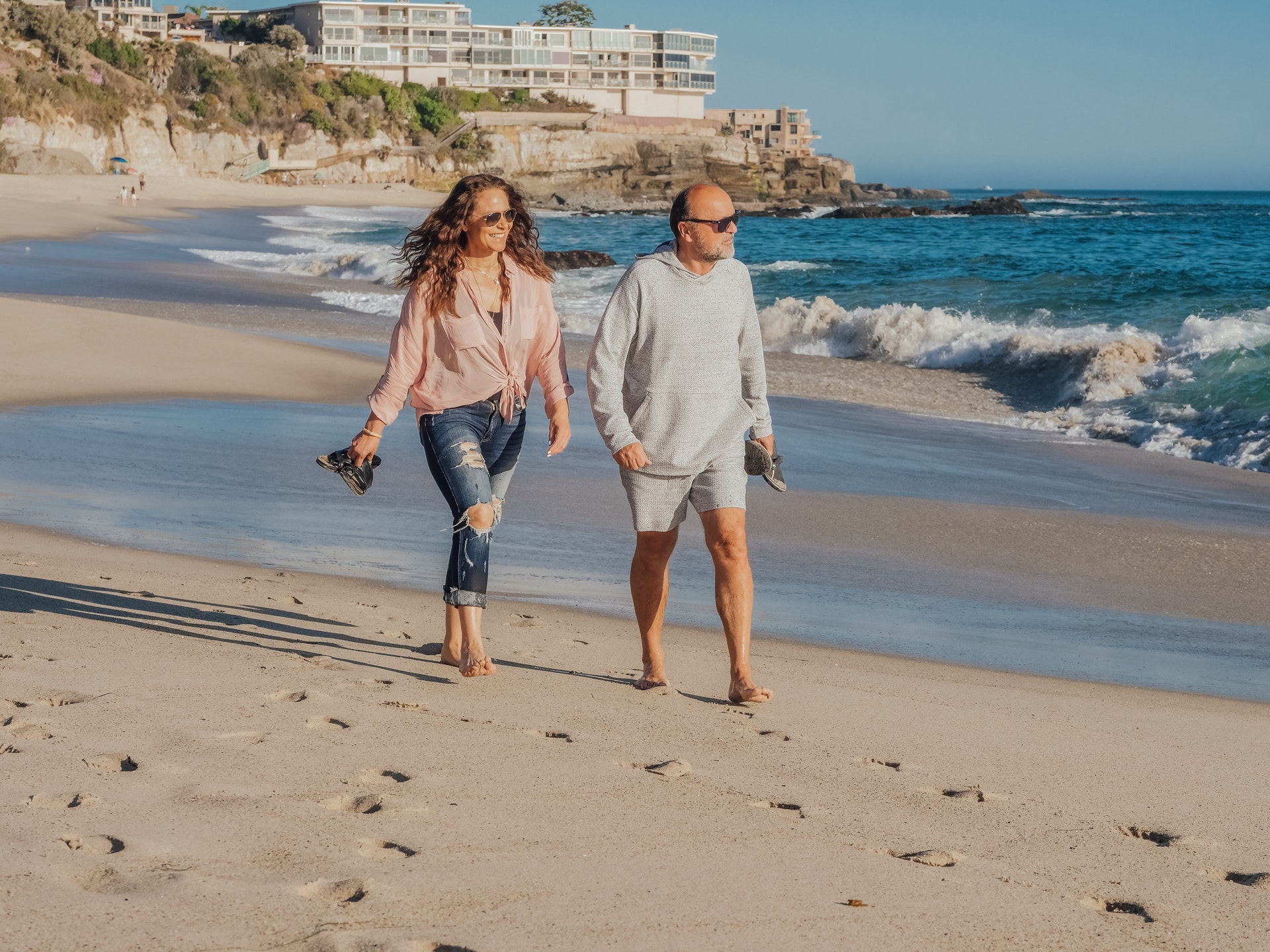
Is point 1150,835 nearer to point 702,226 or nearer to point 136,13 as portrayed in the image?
point 702,226

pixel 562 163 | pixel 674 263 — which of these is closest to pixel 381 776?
pixel 674 263

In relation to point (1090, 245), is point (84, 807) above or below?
below

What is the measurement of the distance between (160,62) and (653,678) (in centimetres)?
8326

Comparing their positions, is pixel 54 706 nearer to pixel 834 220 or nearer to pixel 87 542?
pixel 87 542

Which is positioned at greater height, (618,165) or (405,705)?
(618,165)

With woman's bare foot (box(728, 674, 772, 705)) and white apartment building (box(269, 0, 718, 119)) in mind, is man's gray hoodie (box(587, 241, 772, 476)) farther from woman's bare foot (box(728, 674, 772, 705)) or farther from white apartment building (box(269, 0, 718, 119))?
white apartment building (box(269, 0, 718, 119))

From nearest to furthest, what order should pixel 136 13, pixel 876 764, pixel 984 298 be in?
pixel 876 764, pixel 984 298, pixel 136 13

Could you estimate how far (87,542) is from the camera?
6.04 m

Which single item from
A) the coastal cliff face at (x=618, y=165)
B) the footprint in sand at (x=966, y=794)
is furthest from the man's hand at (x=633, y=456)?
the coastal cliff face at (x=618, y=165)

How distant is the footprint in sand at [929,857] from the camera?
9.59ft

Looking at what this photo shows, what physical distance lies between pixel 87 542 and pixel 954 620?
3.99m

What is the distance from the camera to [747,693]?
13.6 ft

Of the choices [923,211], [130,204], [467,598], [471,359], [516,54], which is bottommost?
[467,598]

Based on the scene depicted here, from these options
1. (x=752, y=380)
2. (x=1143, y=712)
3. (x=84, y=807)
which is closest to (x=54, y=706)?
(x=84, y=807)
